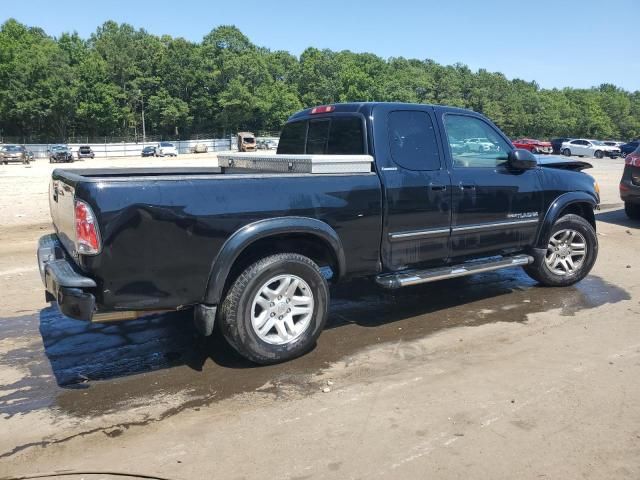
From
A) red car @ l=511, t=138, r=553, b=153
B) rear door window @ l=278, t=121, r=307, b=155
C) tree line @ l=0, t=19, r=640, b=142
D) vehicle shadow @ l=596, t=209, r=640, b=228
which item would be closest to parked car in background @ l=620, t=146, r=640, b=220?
vehicle shadow @ l=596, t=209, r=640, b=228

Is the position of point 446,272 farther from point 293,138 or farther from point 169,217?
point 169,217

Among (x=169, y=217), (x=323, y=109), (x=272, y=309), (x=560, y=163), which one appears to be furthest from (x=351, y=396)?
(x=560, y=163)

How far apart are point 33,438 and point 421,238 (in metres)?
3.35

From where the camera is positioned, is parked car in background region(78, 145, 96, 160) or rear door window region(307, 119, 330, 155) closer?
rear door window region(307, 119, 330, 155)

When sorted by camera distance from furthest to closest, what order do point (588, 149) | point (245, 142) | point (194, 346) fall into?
point (245, 142), point (588, 149), point (194, 346)

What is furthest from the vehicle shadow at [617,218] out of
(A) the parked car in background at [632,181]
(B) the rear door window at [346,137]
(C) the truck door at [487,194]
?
(B) the rear door window at [346,137]

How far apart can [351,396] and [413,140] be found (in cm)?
247

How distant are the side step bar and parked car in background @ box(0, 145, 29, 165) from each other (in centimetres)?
4520

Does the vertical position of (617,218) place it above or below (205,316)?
below

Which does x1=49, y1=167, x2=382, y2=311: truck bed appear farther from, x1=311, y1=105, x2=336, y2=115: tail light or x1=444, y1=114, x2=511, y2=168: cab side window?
x1=444, y1=114, x2=511, y2=168: cab side window

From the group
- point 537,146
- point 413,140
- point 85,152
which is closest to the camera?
point 413,140

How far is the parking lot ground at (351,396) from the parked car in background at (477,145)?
5.39ft

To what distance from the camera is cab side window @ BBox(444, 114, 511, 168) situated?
548 cm

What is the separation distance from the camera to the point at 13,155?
43375 millimetres
